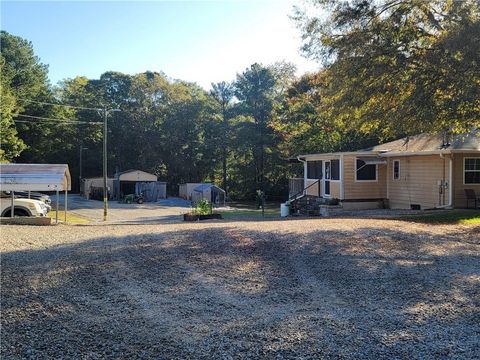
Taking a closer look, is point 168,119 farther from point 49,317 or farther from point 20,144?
point 49,317

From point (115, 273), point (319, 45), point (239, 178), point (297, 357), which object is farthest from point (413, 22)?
point (239, 178)

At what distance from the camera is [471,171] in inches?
725

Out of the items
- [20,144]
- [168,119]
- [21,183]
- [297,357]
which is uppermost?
[168,119]

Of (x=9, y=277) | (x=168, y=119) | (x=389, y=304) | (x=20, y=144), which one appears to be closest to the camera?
(x=389, y=304)

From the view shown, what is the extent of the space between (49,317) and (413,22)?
1256 centimetres

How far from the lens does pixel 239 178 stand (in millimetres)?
48156

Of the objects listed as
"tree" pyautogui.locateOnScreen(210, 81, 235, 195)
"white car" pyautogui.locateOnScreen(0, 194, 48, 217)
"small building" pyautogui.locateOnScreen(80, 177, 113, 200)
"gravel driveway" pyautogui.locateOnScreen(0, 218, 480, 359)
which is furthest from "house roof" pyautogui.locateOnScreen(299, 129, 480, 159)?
"small building" pyautogui.locateOnScreen(80, 177, 113, 200)

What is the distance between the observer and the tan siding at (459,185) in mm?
18281

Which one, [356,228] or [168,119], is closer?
[356,228]

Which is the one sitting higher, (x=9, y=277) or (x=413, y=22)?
(x=413, y=22)

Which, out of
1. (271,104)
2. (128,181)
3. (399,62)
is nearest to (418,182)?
(399,62)

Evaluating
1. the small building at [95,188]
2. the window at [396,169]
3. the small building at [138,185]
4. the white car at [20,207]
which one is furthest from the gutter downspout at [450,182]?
the small building at [95,188]

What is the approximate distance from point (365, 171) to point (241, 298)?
17365 mm

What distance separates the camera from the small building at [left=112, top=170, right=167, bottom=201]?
4347cm
